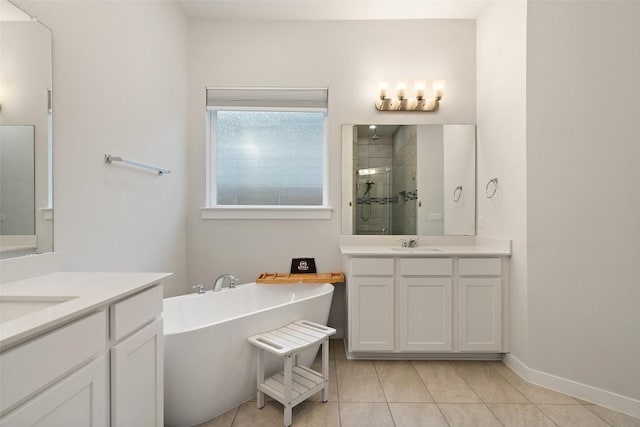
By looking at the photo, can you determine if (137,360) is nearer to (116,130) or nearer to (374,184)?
(116,130)

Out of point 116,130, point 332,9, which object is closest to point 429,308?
point 116,130

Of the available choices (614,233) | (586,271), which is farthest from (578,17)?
(586,271)

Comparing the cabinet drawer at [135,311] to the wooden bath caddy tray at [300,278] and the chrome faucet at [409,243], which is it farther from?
the chrome faucet at [409,243]

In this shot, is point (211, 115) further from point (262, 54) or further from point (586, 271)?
point (586, 271)

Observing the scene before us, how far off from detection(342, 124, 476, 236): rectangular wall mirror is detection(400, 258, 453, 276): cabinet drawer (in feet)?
1.69

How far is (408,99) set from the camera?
108 inches

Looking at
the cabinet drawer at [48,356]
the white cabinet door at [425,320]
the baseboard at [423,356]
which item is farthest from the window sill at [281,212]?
the cabinet drawer at [48,356]

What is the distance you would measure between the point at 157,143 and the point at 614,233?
300 cm

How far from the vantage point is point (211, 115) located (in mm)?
2836

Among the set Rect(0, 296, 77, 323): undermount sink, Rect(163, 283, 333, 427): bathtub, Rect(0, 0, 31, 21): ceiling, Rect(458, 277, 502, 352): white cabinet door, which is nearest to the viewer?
Rect(0, 296, 77, 323): undermount sink

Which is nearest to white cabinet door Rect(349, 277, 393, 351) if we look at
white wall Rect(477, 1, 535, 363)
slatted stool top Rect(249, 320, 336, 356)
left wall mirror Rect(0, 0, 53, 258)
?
slatted stool top Rect(249, 320, 336, 356)

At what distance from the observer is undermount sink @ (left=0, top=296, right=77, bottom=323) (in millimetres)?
947

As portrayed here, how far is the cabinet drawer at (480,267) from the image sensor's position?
225 cm

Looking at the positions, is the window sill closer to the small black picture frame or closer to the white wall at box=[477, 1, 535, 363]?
the small black picture frame
